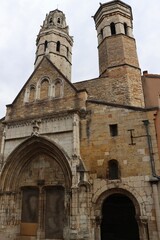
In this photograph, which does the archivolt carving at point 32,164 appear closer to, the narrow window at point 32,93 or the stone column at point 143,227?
the narrow window at point 32,93

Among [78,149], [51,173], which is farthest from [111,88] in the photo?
[51,173]

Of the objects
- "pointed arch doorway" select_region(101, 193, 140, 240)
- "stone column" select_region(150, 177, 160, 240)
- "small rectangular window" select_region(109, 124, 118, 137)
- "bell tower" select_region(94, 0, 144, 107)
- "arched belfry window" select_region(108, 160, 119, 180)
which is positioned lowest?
"pointed arch doorway" select_region(101, 193, 140, 240)

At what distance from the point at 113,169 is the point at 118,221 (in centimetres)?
374

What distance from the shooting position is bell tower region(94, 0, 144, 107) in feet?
41.0

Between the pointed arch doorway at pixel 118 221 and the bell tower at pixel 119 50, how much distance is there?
5.21m

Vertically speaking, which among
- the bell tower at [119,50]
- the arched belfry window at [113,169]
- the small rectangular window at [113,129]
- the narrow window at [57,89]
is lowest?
the arched belfry window at [113,169]

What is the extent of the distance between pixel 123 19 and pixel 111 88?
625cm

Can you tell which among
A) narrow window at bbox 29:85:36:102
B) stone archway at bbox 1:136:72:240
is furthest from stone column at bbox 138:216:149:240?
narrow window at bbox 29:85:36:102

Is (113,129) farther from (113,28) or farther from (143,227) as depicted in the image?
(113,28)

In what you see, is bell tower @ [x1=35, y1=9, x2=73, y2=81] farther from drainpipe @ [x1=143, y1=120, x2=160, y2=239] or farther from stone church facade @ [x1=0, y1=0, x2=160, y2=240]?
drainpipe @ [x1=143, y1=120, x2=160, y2=239]

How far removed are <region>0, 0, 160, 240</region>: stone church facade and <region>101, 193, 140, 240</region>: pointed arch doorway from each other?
5 cm

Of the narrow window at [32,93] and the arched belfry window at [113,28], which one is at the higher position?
the arched belfry window at [113,28]

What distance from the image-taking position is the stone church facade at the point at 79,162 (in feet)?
27.3

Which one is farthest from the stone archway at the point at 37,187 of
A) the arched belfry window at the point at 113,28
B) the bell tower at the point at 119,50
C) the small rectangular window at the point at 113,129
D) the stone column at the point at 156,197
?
the arched belfry window at the point at 113,28
